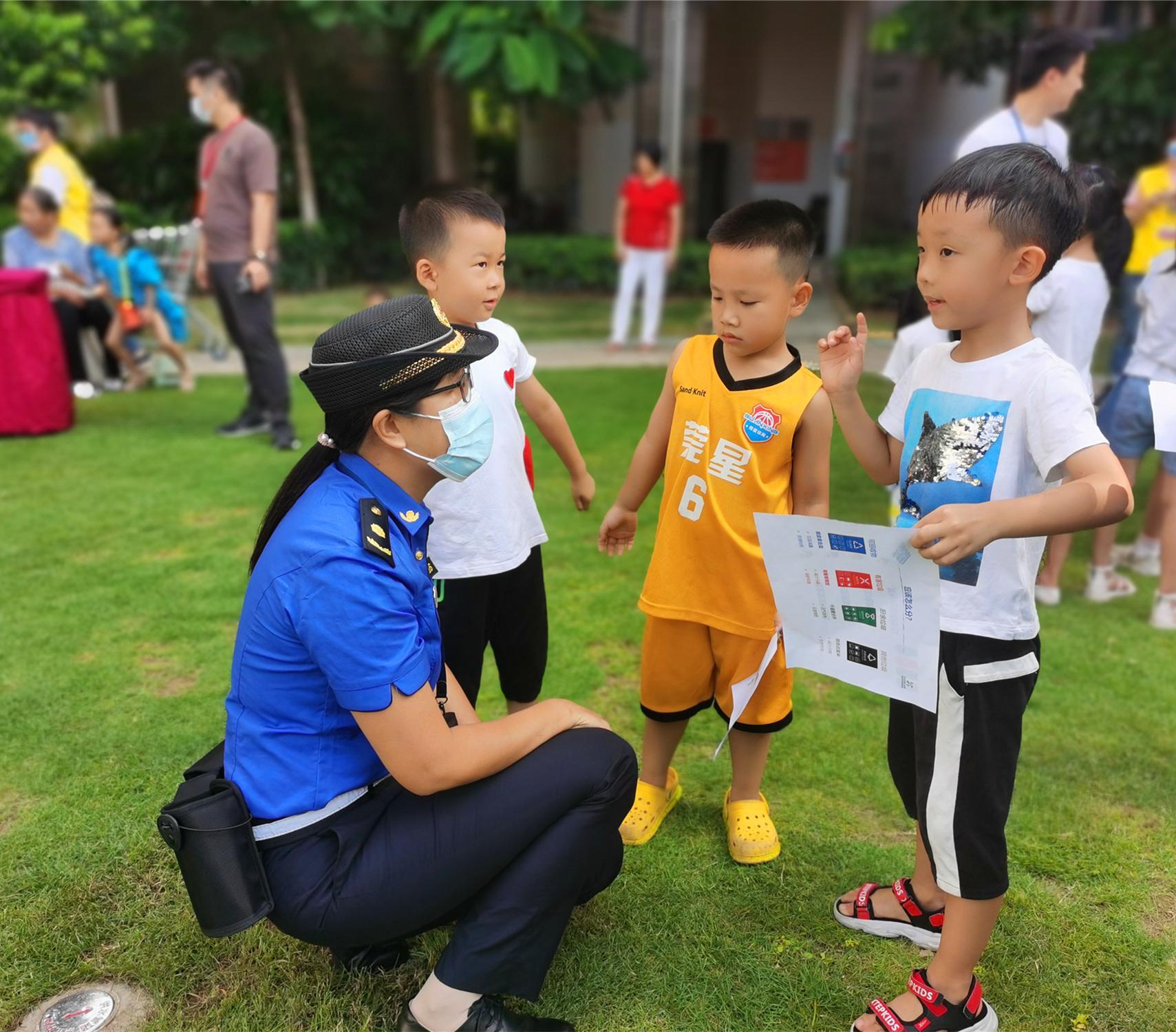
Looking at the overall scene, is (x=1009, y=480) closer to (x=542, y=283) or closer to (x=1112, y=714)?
(x=1112, y=714)

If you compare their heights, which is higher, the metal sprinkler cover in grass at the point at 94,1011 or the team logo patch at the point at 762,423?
the team logo patch at the point at 762,423

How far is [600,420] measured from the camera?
6.72 m

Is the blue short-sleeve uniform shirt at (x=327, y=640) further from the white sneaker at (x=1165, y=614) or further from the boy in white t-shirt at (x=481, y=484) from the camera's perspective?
the white sneaker at (x=1165, y=614)

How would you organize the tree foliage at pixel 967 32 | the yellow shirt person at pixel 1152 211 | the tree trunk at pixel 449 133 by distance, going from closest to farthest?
the yellow shirt person at pixel 1152 211, the tree foliage at pixel 967 32, the tree trunk at pixel 449 133

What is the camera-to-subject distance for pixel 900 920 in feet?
7.47

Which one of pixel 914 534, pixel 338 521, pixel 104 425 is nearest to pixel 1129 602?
pixel 914 534

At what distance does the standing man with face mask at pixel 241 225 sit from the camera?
561 cm

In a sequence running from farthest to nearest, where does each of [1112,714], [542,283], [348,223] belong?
[348,223], [542,283], [1112,714]

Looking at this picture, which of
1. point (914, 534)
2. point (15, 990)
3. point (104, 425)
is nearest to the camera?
point (914, 534)

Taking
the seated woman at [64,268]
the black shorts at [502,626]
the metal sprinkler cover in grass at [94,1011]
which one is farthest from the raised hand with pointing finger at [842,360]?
the seated woman at [64,268]

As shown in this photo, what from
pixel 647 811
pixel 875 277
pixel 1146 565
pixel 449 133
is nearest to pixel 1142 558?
pixel 1146 565

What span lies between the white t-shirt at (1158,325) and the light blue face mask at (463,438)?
3061 millimetres

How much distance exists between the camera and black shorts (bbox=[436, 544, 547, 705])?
2.51 meters

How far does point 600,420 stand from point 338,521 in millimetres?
5032
